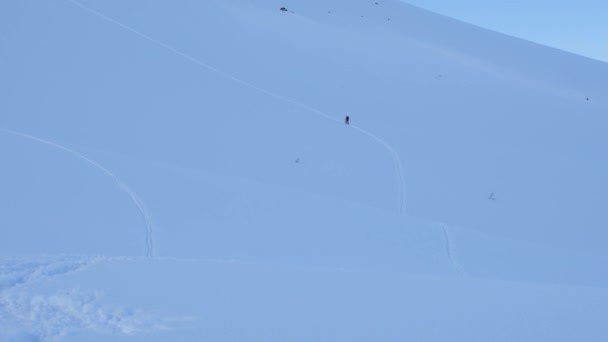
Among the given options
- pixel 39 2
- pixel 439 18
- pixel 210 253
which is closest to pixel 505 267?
Answer: pixel 210 253

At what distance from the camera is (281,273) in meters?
2.71

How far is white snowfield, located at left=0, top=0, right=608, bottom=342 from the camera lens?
2234 millimetres

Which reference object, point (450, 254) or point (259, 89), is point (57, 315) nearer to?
point (450, 254)

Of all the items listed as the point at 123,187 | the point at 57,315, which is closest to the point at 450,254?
the point at 123,187

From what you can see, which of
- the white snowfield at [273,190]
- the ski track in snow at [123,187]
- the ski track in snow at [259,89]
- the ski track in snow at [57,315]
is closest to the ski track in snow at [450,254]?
the white snowfield at [273,190]

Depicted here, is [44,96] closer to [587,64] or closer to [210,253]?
[210,253]

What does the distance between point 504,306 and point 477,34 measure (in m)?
23.9

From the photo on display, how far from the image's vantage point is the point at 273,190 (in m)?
7.07

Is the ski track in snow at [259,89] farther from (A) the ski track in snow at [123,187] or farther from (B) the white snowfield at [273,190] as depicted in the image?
(A) the ski track in snow at [123,187]

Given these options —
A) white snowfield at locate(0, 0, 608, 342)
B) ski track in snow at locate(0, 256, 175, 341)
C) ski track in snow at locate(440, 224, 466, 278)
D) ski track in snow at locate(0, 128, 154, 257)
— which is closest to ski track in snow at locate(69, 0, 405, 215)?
white snowfield at locate(0, 0, 608, 342)

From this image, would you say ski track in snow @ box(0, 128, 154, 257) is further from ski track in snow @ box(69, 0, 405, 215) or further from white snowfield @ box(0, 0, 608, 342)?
ski track in snow @ box(69, 0, 405, 215)

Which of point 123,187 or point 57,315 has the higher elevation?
point 123,187

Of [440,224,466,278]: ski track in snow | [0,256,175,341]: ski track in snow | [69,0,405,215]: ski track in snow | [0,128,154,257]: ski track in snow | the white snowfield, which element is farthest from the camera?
[69,0,405,215]: ski track in snow

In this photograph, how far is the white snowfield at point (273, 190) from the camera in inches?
88.0
